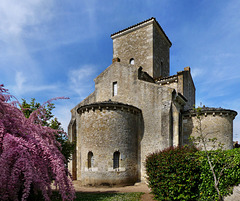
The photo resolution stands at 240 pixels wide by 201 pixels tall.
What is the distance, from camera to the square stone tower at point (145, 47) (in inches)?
808

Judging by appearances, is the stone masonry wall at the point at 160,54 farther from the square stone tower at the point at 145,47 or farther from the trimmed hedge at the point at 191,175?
A: the trimmed hedge at the point at 191,175

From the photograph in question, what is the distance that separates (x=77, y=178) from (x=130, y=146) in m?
6.35

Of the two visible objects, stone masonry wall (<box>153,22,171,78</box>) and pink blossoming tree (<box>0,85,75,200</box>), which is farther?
stone masonry wall (<box>153,22,171,78</box>)

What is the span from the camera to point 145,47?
20938 mm

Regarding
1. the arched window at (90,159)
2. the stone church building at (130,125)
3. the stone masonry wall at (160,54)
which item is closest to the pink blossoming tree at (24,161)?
the stone church building at (130,125)

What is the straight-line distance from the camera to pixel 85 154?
13719mm

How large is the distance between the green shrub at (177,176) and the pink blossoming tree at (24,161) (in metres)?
4.24

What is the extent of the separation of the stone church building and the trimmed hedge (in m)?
4.84

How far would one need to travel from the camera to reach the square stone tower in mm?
20531

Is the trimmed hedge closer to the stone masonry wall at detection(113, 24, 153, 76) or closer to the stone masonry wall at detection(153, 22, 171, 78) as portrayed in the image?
the stone masonry wall at detection(113, 24, 153, 76)

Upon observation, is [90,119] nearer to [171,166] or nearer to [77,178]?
[77,178]

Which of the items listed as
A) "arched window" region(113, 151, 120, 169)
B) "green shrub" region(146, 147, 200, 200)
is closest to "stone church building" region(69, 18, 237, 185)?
"arched window" region(113, 151, 120, 169)

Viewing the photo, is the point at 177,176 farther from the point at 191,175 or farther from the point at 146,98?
the point at 146,98

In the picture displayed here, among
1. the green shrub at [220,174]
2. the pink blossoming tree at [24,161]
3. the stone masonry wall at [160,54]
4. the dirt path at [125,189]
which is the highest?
the stone masonry wall at [160,54]
